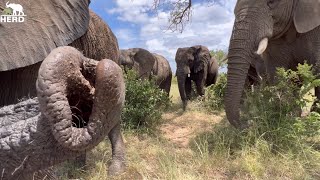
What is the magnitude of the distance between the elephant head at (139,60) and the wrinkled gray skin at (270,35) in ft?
23.9

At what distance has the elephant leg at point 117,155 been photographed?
4.36 m

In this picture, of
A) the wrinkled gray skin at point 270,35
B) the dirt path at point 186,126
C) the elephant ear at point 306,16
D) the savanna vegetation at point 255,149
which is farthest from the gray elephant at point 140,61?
the elephant ear at point 306,16

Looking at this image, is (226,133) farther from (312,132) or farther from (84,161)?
(84,161)

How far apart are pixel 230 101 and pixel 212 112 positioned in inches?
165

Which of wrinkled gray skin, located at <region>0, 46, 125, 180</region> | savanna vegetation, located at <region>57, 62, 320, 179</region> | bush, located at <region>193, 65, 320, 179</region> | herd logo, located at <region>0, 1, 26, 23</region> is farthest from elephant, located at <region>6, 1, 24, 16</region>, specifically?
bush, located at <region>193, 65, 320, 179</region>

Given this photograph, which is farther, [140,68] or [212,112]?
[140,68]

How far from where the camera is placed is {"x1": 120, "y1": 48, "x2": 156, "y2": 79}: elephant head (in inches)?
495

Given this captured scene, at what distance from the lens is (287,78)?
4641 millimetres

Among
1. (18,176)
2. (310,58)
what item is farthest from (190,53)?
(18,176)

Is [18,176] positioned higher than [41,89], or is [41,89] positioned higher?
[41,89]

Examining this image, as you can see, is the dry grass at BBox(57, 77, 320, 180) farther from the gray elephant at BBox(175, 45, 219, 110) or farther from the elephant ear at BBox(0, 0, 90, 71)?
the gray elephant at BBox(175, 45, 219, 110)

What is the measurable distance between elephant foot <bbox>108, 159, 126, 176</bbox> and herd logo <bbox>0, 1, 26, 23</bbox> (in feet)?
6.52

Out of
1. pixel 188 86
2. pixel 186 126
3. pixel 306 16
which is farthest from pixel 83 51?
pixel 188 86

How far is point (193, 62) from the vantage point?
486 inches
